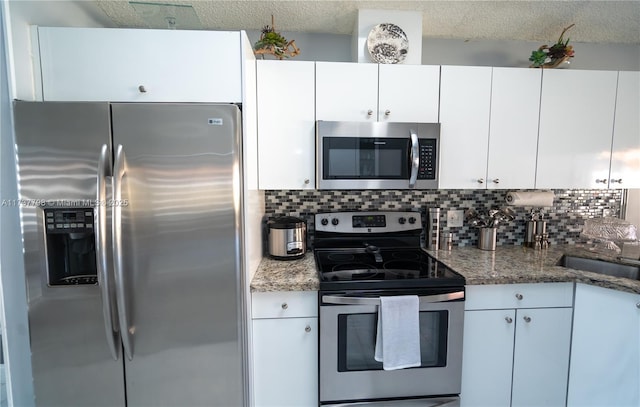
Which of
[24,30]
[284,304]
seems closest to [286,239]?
[284,304]

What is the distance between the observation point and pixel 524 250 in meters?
1.94

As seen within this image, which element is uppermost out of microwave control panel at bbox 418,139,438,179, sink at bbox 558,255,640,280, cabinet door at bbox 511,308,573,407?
microwave control panel at bbox 418,139,438,179

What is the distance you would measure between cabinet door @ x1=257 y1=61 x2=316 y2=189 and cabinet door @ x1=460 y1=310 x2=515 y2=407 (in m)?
1.20

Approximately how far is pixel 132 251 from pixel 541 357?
7.04 feet

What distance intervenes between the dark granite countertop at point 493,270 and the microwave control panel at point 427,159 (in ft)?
1.79

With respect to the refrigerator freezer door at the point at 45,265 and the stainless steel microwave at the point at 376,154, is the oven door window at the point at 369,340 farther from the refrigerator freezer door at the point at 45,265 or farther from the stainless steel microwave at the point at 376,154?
the refrigerator freezer door at the point at 45,265

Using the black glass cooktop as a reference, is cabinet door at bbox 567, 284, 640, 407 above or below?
below

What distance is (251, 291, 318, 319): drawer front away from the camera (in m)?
1.38

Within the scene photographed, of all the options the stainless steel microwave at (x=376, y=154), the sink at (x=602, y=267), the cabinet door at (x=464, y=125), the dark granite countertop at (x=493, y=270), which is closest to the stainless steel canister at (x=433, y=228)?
the dark granite countertop at (x=493, y=270)

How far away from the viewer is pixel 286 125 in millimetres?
1572

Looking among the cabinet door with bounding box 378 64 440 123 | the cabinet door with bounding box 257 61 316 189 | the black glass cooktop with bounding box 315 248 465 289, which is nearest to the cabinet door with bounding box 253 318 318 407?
the black glass cooktop with bounding box 315 248 465 289

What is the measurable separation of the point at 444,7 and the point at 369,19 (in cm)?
43

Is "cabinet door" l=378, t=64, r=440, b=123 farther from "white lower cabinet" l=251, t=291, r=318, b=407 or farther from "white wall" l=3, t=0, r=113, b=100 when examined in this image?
"white wall" l=3, t=0, r=113, b=100

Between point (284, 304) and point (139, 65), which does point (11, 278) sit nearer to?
point (139, 65)
